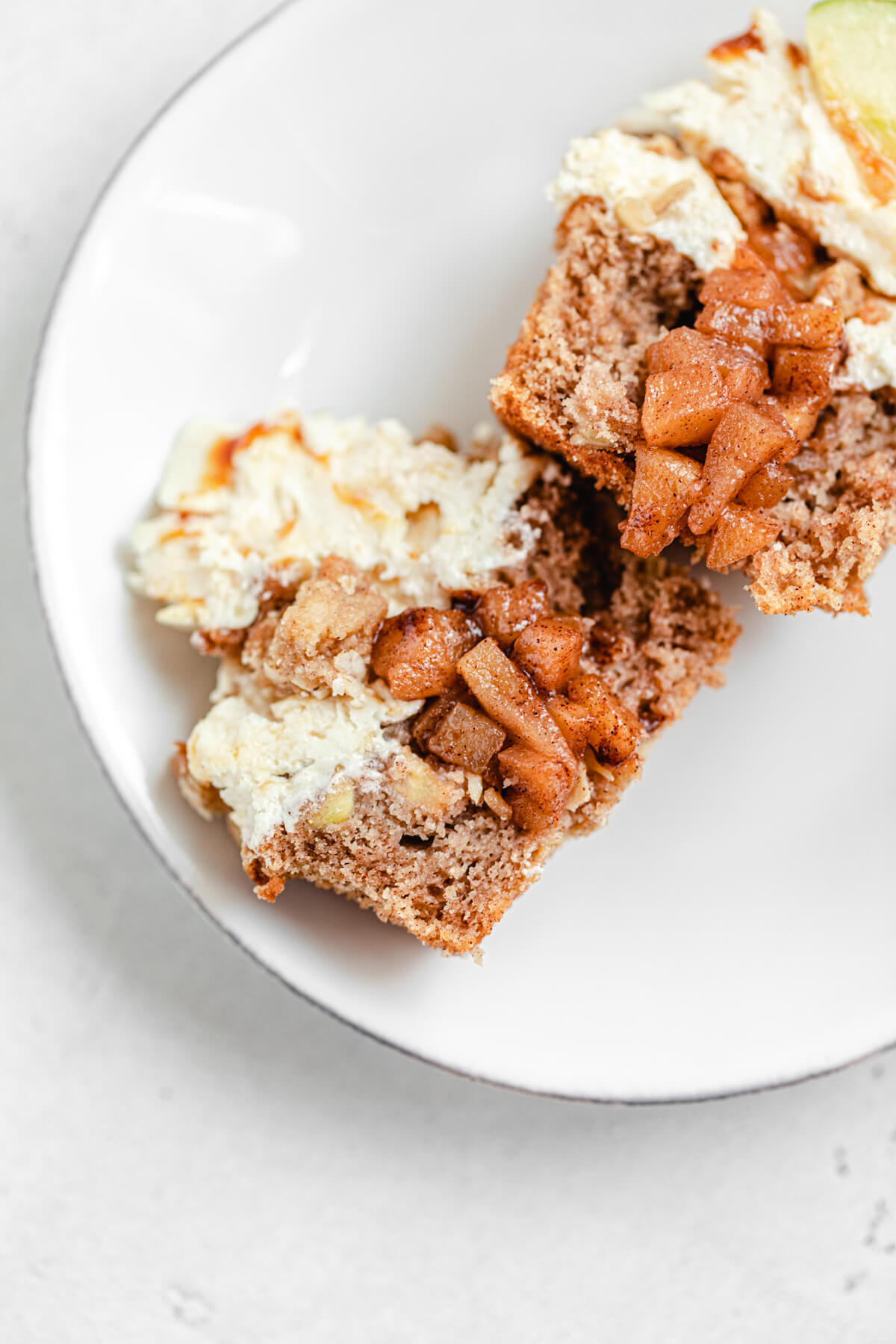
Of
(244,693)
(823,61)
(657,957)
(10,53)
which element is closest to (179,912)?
(244,693)

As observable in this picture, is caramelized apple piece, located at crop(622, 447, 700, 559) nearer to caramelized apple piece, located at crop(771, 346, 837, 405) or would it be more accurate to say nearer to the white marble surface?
caramelized apple piece, located at crop(771, 346, 837, 405)

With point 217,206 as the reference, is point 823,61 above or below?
above

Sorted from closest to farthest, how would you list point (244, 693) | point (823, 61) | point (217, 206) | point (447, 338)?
1. point (823, 61)
2. point (244, 693)
3. point (217, 206)
4. point (447, 338)

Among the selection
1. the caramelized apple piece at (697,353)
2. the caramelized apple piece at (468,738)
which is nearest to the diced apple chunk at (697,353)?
the caramelized apple piece at (697,353)

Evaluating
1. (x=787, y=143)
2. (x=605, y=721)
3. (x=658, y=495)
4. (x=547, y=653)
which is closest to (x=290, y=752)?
(x=547, y=653)

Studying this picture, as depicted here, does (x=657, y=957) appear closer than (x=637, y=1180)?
Yes

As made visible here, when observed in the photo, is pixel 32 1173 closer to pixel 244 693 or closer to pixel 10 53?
pixel 244 693

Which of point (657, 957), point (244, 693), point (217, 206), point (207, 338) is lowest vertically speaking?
point (657, 957)
